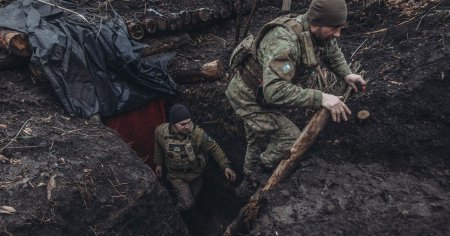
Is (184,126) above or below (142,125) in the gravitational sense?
above

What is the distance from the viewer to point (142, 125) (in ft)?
19.1

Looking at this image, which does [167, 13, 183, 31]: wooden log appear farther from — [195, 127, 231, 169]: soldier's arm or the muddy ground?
[195, 127, 231, 169]: soldier's arm

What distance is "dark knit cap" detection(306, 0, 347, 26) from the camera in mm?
3159

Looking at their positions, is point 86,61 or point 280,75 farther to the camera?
point 86,61

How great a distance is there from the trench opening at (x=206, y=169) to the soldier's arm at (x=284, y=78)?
2327mm

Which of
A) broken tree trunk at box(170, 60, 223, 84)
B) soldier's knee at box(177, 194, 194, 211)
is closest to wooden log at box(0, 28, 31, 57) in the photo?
broken tree trunk at box(170, 60, 223, 84)

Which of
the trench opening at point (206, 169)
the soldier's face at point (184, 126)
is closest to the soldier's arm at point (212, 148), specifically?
the soldier's face at point (184, 126)

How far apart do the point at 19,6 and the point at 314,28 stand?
11.7ft

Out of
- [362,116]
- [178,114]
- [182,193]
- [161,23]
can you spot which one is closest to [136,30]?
[161,23]

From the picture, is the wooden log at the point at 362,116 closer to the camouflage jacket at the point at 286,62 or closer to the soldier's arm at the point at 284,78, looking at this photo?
the camouflage jacket at the point at 286,62

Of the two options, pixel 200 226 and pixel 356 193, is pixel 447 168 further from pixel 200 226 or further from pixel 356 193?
pixel 200 226

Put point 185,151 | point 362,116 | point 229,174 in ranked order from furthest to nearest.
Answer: point 229,174 → point 185,151 → point 362,116

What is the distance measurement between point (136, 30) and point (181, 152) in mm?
1898

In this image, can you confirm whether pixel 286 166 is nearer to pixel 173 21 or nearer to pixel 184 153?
pixel 184 153
